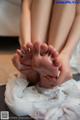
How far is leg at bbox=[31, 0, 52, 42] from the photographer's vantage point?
103 cm

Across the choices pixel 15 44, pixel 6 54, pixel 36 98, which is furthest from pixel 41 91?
pixel 15 44

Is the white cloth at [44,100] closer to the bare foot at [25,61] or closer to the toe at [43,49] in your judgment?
the bare foot at [25,61]

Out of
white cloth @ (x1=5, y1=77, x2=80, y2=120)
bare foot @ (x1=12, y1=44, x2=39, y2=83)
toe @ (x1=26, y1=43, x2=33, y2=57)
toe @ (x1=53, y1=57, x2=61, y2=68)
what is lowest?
white cloth @ (x1=5, y1=77, x2=80, y2=120)

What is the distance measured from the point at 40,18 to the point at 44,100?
31 centimetres

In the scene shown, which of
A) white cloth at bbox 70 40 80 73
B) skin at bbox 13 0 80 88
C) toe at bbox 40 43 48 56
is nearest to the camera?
toe at bbox 40 43 48 56

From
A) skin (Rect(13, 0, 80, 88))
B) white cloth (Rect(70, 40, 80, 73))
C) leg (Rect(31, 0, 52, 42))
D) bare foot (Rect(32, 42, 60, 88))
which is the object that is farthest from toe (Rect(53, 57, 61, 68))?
white cloth (Rect(70, 40, 80, 73))

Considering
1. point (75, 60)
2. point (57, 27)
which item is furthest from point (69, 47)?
point (75, 60)

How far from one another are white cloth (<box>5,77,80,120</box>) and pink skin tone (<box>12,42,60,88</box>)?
47mm

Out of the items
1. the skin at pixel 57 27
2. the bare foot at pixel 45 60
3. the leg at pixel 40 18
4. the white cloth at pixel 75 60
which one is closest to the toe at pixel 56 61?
the bare foot at pixel 45 60

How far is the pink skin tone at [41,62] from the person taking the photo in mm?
797

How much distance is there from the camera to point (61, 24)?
100 centimetres

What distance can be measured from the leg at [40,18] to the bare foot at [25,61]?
15 cm

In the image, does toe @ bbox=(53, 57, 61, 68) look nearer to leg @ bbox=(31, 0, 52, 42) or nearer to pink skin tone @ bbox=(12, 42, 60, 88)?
pink skin tone @ bbox=(12, 42, 60, 88)

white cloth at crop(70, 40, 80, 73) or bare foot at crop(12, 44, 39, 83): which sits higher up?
bare foot at crop(12, 44, 39, 83)
